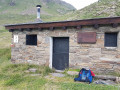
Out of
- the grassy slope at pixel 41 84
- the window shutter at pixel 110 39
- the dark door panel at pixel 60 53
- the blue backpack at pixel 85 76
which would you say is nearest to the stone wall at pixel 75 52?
the window shutter at pixel 110 39

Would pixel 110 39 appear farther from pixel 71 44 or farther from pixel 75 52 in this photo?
pixel 71 44

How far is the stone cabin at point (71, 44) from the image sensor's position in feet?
18.5

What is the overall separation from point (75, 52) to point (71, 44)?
48 centimetres

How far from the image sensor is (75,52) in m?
6.29

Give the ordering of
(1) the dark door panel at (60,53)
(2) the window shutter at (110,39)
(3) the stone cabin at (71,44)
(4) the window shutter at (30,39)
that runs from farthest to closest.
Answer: (4) the window shutter at (30,39), (1) the dark door panel at (60,53), (2) the window shutter at (110,39), (3) the stone cabin at (71,44)

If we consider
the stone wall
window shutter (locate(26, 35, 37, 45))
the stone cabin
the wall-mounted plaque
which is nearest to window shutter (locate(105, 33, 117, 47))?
the stone cabin

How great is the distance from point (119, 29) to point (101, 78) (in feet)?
7.91

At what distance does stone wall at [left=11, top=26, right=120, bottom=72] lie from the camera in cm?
566

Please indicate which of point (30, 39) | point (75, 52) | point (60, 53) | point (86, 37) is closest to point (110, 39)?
point (86, 37)

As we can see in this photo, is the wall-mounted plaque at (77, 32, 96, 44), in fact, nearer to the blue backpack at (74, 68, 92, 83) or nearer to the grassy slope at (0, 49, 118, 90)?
the blue backpack at (74, 68, 92, 83)

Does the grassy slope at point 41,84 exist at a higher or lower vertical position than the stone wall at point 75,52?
lower

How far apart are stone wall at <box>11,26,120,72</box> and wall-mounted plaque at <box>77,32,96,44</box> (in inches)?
6.7

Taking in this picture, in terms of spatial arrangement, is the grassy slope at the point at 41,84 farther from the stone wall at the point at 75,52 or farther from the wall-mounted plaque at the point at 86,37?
the wall-mounted plaque at the point at 86,37

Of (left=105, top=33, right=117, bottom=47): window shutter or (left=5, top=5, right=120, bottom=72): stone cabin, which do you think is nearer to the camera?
(left=5, top=5, right=120, bottom=72): stone cabin
